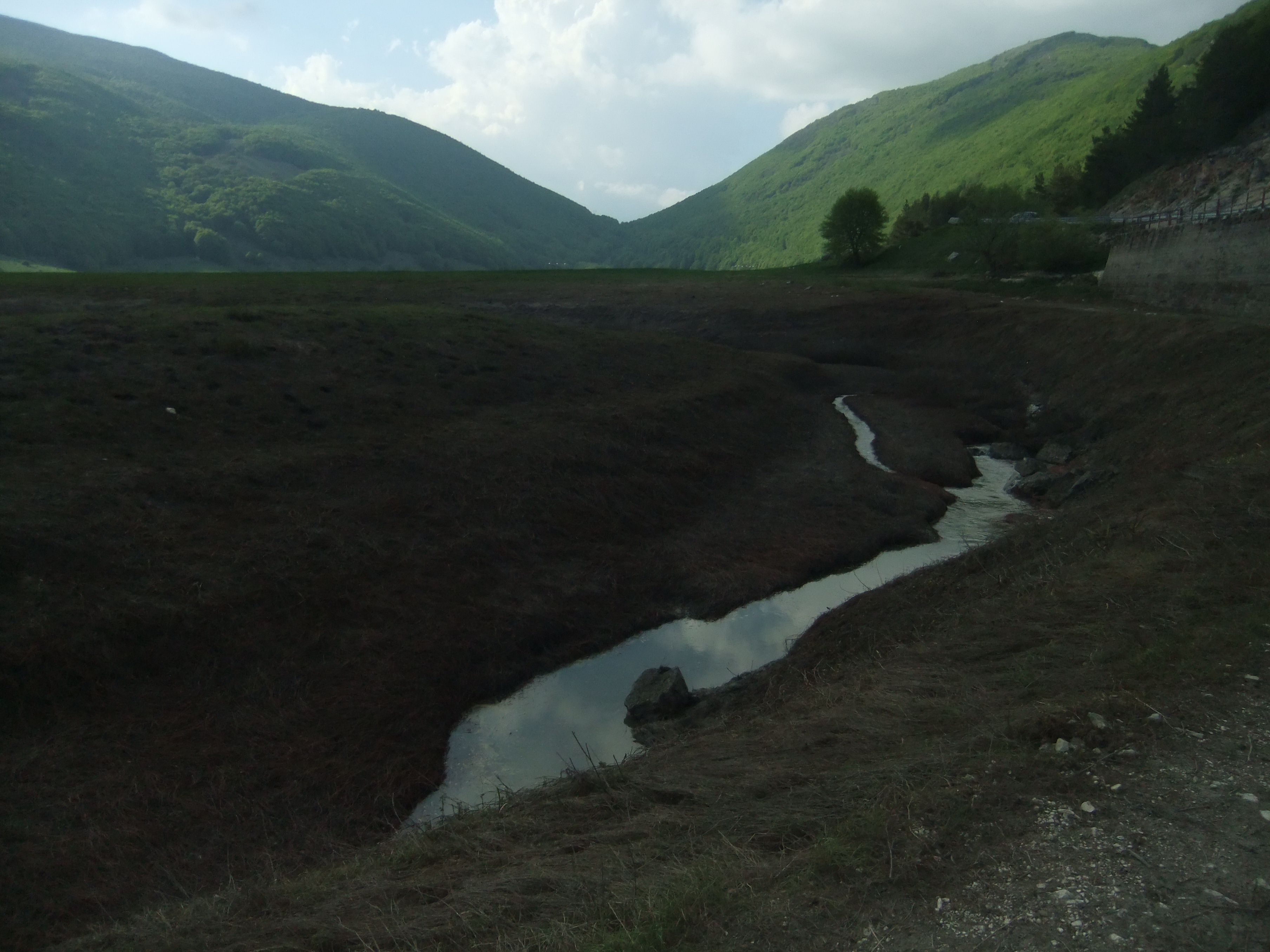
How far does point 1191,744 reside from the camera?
7.18 metres

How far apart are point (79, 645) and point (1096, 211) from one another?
265ft

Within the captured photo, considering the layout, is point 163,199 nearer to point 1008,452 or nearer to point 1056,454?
point 1008,452

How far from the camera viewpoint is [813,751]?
907 cm

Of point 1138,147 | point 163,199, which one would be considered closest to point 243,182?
point 163,199

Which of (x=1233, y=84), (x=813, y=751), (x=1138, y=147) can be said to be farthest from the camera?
(x=1138, y=147)

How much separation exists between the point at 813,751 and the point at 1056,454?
27.0 metres

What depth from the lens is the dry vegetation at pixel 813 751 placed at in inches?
240

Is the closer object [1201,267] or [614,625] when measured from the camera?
[614,625]

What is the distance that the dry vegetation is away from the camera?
6.09m

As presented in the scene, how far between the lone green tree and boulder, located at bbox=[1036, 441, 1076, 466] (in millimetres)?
53644

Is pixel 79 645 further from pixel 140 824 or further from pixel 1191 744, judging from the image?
pixel 1191 744

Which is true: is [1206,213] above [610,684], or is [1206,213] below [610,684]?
above

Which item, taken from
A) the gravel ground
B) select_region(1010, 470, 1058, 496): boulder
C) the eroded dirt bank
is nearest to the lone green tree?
the eroded dirt bank

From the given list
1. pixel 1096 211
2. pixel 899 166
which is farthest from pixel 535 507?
pixel 899 166
